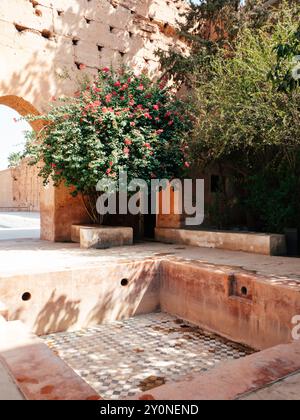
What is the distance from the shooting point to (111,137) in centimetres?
721

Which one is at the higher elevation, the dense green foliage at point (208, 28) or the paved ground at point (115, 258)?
the dense green foliage at point (208, 28)

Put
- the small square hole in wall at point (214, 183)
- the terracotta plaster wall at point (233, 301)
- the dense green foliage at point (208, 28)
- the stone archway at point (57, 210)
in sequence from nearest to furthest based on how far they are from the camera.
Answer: the terracotta plaster wall at point (233, 301) < the stone archway at point (57, 210) < the dense green foliage at point (208, 28) < the small square hole in wall at point (214, 183)

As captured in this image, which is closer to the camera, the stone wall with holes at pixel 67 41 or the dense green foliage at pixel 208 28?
the stone wall with holes at pixel 67 41

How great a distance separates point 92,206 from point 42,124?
2315 millimetres

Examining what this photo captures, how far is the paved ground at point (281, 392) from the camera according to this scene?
189 cm

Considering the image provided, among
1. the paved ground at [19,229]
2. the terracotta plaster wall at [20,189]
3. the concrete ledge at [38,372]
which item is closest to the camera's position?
the concrete ledge at [38,372]

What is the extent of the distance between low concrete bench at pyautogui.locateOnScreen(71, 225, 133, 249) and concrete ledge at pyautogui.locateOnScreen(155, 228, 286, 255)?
1.12m

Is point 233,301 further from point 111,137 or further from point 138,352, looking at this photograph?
point 111,137

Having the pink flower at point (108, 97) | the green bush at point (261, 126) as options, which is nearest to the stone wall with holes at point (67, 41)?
the pink flower at point (108, 97)

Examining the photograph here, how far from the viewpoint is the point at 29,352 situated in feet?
7.84

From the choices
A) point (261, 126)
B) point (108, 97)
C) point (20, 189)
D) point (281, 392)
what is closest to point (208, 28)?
point (108, 97)

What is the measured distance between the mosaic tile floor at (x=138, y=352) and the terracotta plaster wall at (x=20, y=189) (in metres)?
20.3

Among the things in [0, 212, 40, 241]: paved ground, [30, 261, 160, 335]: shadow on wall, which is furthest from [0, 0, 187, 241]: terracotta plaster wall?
[30, 261, 160, 335]: shadow on wall

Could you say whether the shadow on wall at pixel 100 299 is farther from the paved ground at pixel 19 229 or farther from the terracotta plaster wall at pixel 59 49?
the paved ground at pixel 19 229
